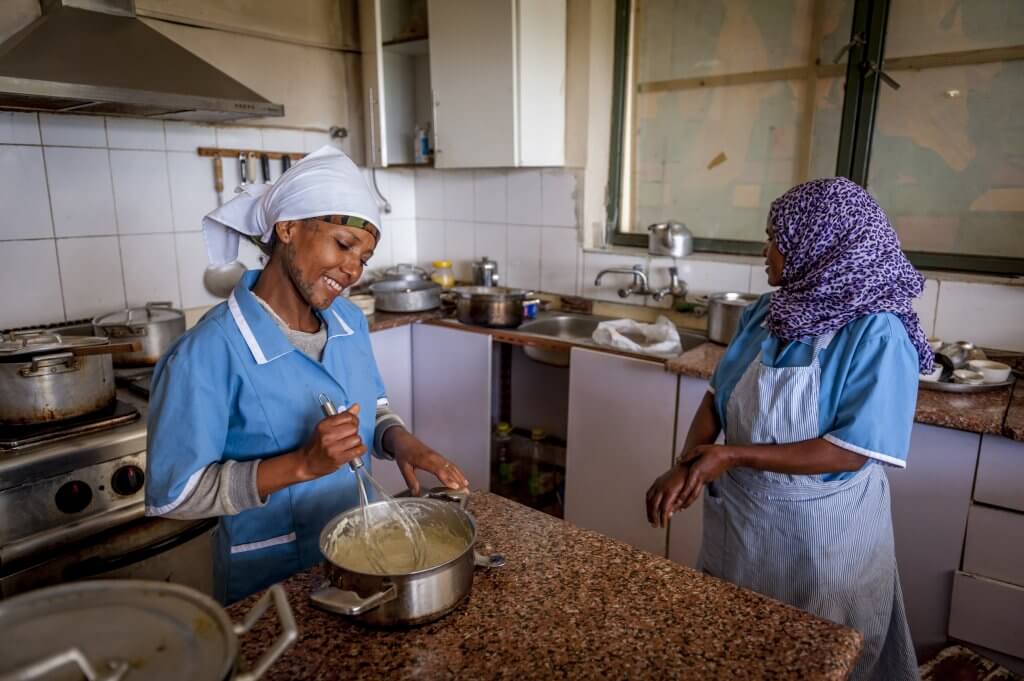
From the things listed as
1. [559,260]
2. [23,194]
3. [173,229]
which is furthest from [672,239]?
[23,194]

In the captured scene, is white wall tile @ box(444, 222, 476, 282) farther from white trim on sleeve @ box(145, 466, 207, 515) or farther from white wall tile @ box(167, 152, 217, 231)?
white trim on sleeve @ box(145, 466, 207, 515)

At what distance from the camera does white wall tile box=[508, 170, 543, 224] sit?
3.17m

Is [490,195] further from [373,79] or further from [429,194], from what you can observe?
[373,79]

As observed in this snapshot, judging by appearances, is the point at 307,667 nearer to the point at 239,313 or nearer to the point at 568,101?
the point at 239,313

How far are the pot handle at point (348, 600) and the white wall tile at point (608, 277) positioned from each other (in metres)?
2.26

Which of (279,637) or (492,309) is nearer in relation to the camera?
(279,637)

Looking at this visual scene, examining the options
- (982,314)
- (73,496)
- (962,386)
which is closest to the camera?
(73,496)

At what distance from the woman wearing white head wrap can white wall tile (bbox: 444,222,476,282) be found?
84.8 inches

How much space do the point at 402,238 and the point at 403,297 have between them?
2.17ft

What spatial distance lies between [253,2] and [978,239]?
2804 millimetres

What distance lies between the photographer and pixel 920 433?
186 cm

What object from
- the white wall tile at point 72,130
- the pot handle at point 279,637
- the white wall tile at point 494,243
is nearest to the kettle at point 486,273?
the white wall tile at point 494,243

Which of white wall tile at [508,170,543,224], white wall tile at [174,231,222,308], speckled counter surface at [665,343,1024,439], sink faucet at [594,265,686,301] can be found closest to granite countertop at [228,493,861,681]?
speckled counter surface at [665,343,1024,439]

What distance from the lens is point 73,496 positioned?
5.63 feet
